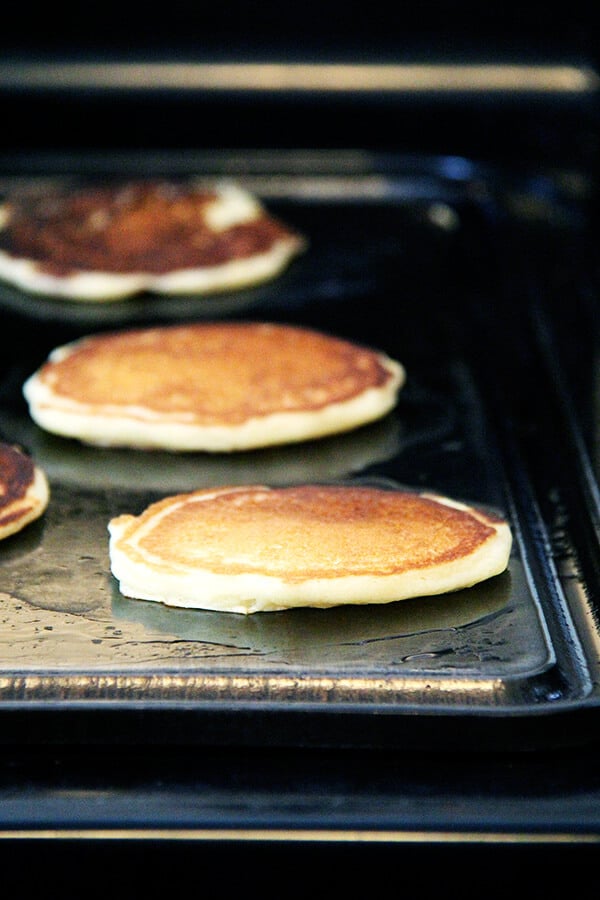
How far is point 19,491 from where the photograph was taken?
1.99 m

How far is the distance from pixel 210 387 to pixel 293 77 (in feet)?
3.94

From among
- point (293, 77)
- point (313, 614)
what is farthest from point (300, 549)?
point (293, 77)

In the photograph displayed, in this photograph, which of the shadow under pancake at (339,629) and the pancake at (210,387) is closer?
the shadow under pancake at (339,629)

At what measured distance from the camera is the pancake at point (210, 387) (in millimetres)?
2219

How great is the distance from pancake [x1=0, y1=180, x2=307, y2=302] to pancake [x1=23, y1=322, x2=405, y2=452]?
1.06 feet

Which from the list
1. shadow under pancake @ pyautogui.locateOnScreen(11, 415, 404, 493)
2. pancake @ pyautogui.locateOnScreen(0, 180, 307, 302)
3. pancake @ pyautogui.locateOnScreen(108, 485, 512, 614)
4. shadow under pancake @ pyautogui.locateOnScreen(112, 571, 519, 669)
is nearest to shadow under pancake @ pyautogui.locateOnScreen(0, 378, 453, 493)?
shadow under pancake @ pyautogui.locateOnScreen(11, 415, 404, 493)

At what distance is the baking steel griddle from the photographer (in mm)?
1557

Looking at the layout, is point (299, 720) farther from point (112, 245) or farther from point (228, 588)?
point (112, 245)

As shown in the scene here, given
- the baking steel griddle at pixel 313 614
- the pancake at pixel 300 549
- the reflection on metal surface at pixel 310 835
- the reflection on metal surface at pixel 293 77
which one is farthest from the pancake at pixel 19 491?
the reflection on metal surface at pixel 293 77

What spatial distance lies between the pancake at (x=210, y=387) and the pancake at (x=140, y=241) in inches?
12.8

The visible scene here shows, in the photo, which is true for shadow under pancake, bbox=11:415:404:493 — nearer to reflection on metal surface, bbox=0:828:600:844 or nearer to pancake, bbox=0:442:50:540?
pancake, bbox=0:442:50:540

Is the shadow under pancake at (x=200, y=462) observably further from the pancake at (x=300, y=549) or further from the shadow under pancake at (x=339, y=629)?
the shadow under pancake at (x=339, y=629)

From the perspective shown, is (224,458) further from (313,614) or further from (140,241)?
(140,241)

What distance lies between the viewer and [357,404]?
2.29 metres
